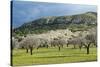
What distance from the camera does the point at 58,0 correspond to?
106 inches

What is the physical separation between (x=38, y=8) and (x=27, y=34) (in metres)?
0.34

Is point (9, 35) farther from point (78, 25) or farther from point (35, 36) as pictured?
point (78, 25)

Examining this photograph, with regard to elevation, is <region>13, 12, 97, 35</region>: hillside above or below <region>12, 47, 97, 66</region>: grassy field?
above


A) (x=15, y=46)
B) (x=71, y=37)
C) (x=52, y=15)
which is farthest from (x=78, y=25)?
(x=15, y=46)

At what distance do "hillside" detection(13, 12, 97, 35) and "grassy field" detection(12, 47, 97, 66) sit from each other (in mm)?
242

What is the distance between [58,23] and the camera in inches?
106

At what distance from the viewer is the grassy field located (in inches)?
98.9

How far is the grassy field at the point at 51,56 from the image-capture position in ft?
8.24

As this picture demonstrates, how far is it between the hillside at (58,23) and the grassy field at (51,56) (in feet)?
0.80

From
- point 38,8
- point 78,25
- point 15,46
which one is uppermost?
point 38,8

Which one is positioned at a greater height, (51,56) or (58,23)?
(58,23)

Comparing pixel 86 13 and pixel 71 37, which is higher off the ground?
pixel 86 13

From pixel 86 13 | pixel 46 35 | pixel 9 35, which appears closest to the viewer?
pixel 9 35

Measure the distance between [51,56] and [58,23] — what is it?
1.38 feet
